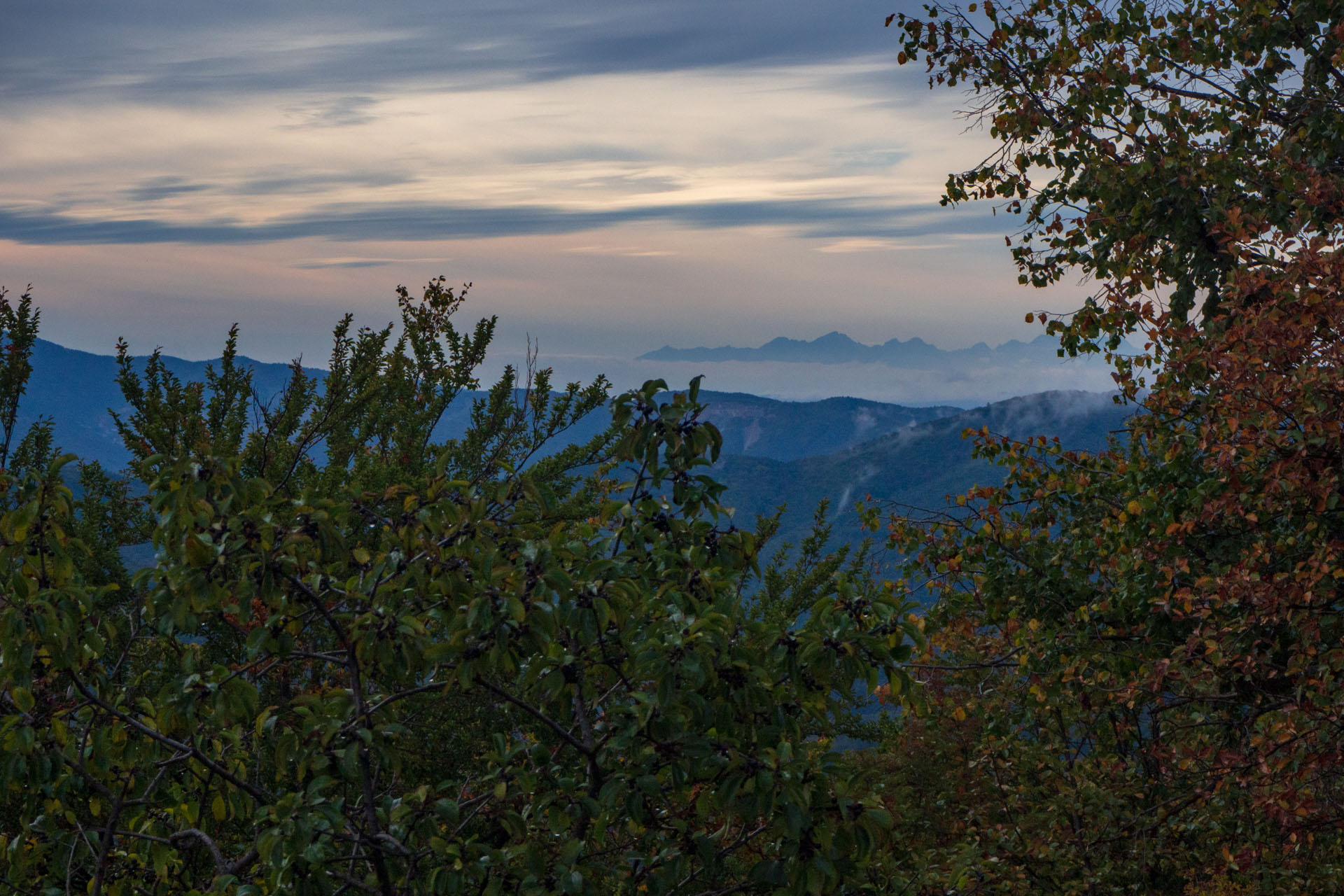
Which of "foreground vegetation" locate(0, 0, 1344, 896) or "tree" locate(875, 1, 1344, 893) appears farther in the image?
"tree" locate(875, 1, 1344, 893)

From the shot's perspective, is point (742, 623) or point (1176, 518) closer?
point (742, 623)

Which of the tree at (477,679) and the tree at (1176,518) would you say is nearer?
the tree at (477,679)

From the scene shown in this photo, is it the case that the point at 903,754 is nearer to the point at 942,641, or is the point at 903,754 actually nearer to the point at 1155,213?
the point at 942,641

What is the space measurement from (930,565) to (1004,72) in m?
6.56

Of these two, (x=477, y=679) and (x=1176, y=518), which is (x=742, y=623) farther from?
(x=1176, y=518)

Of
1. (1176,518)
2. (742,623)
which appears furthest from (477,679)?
(1176,518)

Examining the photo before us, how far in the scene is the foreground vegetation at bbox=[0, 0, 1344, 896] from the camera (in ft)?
13.4

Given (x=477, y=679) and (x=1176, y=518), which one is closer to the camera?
(x=477, y=679)

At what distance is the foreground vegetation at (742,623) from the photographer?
4098 mm

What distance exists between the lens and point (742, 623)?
4.42 m

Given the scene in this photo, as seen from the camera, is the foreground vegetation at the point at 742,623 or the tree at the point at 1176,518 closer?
the foreground vegetation at the point at 742,623

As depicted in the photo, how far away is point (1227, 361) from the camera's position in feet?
26.2

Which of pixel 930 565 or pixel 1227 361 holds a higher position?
pixel 1227 361

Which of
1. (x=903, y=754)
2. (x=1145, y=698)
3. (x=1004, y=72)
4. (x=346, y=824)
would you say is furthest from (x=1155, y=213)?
(x=903, y=754)
